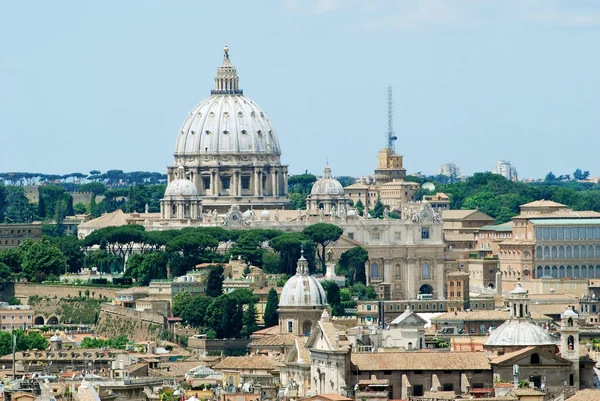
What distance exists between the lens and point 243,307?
126 metres

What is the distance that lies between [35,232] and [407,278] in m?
19.9

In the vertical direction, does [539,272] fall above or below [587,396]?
above

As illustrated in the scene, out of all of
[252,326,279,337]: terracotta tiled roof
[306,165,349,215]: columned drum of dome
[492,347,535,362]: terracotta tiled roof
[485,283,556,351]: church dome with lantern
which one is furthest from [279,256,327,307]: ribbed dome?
[306,165,349,215]: columned drum of dome

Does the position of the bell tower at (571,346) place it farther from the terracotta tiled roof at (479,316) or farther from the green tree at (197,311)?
the green tree at (197,311)

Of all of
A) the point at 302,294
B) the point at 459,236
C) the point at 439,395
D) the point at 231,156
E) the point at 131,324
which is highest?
the point at 231,156

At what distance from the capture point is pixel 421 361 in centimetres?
7825

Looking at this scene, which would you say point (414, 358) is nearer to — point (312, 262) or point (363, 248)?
point (312, 262)

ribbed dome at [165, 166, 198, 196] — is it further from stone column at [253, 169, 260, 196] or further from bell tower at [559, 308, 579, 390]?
bell tower at [559, 308, 579, 390]

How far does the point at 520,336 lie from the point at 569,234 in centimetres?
8270

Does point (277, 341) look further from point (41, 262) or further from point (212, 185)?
point (212, 185)

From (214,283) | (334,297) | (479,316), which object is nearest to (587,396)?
(479,316)

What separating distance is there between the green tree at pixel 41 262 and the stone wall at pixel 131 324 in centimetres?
1406

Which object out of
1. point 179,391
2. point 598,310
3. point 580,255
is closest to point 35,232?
point 580,255

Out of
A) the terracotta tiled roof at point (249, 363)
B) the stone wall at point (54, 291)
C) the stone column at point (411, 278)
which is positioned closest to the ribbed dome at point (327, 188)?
the stone column at point (411, 278)
